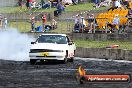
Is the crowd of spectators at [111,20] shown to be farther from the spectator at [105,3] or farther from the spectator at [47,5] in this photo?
the spectator at [47,5]

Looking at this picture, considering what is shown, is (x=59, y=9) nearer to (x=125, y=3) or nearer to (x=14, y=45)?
(x=125, y=3)

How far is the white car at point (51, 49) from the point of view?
→ 3086cm

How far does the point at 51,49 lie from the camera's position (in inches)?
1220

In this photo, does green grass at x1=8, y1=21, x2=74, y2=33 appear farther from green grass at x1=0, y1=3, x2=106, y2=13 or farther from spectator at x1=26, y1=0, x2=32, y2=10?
spectator at x1=26, y1=0, x2=32, y2=10

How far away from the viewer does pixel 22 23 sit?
1928 inches

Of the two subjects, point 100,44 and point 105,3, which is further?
point 105,3

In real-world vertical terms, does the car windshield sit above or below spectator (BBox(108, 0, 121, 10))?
below

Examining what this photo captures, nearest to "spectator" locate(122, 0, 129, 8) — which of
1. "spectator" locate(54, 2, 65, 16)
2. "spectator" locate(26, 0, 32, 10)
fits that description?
"spectator" locate(54, 2, 65, 16)

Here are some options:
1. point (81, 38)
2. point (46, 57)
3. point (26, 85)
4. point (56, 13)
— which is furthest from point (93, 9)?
point (26, 85)

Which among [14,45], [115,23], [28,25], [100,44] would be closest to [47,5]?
[28,25]

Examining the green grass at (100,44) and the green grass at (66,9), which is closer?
the green grass at (100,44)

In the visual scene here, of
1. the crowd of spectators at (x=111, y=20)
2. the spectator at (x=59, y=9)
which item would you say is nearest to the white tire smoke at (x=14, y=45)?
the crowd of spectators at (x=111, y=20)

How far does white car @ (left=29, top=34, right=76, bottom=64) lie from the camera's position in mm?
30859

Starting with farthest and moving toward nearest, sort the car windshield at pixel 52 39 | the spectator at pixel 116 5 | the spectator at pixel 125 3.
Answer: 1. the spectator at pixel 125 3
2. the spectator at pixel 116 5
3. the car windshield at pixel 52 39
